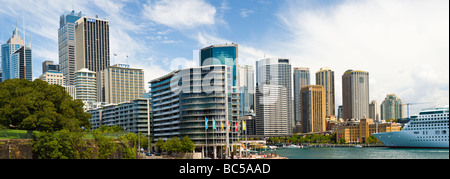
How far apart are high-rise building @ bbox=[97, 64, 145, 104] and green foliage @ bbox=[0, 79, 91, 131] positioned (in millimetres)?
126969

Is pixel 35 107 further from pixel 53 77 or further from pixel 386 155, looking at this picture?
pixel 53 77

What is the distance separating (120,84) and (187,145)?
11079cm

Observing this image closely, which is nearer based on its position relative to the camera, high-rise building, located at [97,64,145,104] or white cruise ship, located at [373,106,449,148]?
white cruise ship, located at [373,106,449,148]

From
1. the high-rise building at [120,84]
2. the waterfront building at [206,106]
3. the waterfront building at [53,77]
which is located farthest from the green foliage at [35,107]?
the waterfront building at [53,77]

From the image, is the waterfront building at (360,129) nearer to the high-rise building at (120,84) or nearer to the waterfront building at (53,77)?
the high-rise building at (120,84)

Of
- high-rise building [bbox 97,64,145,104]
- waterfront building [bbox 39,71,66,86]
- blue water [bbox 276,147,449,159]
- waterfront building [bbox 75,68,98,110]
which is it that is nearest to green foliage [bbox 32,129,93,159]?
blue water [bbox 276,147,449,159]

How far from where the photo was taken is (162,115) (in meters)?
84.4

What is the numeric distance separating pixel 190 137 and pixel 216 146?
4.79 metres

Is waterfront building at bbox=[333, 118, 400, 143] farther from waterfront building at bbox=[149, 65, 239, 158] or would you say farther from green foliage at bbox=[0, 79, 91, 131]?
green foliage at bbox=[0, 79, 91, 131]

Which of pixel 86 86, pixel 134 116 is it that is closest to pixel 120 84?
pixel 86 86

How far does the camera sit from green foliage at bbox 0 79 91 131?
1436 inches

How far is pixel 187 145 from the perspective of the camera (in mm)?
65375
